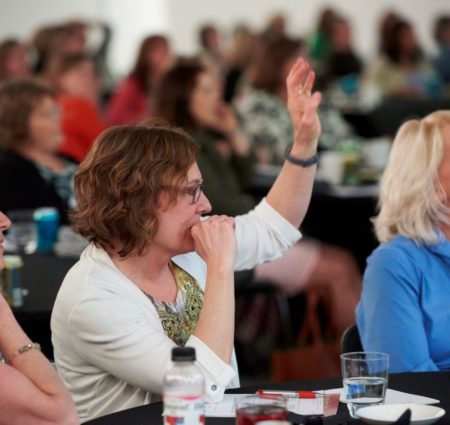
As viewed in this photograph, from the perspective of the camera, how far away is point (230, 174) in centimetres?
584

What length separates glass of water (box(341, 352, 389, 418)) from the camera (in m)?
2.29

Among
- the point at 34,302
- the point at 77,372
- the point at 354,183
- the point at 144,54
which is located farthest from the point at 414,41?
the point at 77,372

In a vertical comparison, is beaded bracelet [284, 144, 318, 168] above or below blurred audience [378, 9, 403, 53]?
above

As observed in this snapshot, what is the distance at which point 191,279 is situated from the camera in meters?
2.74

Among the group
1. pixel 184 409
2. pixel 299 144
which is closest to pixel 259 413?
Result: pixel 184 409

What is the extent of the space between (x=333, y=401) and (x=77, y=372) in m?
0.57

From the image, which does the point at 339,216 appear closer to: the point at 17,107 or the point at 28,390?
the point at 17,107

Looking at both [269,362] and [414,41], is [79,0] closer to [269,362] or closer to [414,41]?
[414,41]

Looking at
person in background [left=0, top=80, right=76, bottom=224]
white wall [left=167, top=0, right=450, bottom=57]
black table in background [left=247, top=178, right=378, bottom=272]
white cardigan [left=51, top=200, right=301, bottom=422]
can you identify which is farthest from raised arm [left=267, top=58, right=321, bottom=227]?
white wall [left=167, top=0, right=450, bottom=57]

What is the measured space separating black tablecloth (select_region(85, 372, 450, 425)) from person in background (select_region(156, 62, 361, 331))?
2.30m

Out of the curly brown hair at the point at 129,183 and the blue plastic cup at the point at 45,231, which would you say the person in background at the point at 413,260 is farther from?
the blue plastic cup at the point at 45,231

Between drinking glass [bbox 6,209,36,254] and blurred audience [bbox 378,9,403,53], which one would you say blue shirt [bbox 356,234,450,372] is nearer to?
drinking glass [bbox 6,209,36,254]

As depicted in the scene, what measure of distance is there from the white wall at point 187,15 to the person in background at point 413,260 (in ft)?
41.4

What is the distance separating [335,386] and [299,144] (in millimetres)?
748
